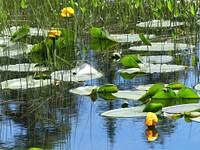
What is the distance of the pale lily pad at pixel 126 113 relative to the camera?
7.80ft

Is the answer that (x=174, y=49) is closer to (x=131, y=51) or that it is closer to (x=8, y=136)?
(x=131, y=51)

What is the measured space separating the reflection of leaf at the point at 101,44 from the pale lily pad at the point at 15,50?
359mm

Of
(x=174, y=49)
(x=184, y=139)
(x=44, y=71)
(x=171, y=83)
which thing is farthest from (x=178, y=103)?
(x=174, y=49)

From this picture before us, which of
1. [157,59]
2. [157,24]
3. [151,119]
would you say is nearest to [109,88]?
[151,119]

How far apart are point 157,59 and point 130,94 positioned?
0.69 m

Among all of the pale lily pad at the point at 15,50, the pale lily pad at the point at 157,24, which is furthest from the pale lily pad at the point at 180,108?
the pale lily pad at the point at 157,24

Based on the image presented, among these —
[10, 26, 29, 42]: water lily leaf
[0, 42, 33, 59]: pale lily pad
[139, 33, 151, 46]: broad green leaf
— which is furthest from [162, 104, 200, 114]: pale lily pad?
[10, 26, 29, 42]: water lily leaf

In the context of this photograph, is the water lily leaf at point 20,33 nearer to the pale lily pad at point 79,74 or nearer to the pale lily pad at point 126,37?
the pale lily pad at point 126,37

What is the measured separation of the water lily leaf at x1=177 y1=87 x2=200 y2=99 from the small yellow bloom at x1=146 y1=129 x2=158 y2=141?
1.21ft

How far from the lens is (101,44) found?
386 centimetres

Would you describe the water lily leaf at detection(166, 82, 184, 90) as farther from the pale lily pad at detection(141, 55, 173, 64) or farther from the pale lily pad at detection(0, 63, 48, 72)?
the pale lily pad at detection(0, 63, 48, 72)

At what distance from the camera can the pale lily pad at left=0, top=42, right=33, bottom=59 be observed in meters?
3.58

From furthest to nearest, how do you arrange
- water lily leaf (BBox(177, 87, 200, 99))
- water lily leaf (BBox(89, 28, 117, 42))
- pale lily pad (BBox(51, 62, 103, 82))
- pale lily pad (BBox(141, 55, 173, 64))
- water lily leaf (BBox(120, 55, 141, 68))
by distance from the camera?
water lily leaf (BBox(89, 28, 117, 42)), pale lily pad (BBox(141, 55, 173, 64)), water lily leaf (BBox(120, 55, 141, 68)), pale lily pad (BBox(51, 62, 103, 82)), water lily leaf (BBox(177, 87, 200, 99))

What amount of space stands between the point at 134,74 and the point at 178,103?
578 mm
